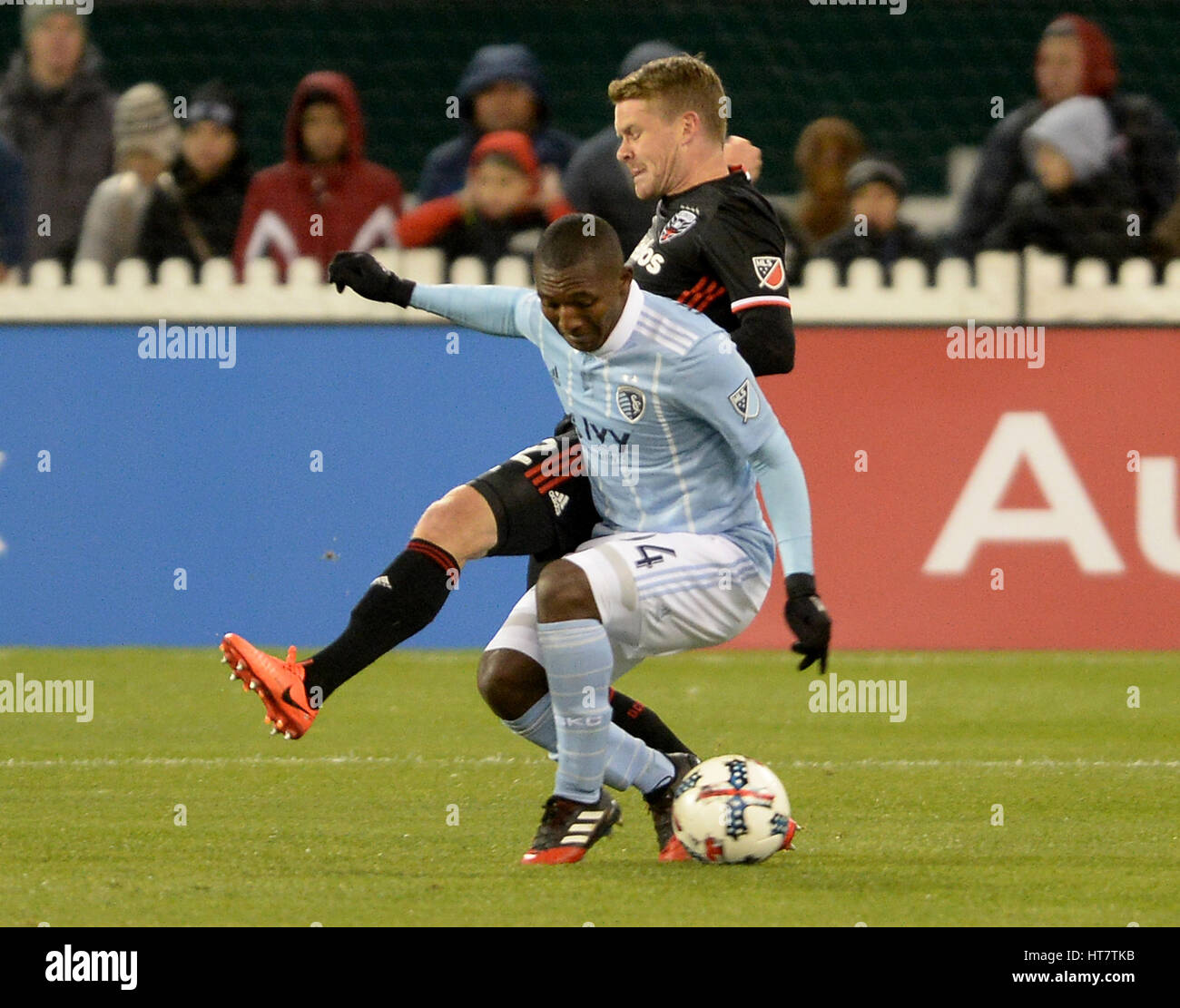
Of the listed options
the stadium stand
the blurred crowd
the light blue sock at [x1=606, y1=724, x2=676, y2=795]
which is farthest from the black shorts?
the stadium stand

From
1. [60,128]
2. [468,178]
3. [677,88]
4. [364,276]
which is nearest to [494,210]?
[468,178]

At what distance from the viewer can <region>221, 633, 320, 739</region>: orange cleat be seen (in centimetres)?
522

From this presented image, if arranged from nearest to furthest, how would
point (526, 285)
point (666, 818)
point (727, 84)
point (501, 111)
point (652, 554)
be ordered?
point (652, 554) < point (666, 818) < point (526, 285) < point (501, 111) < point (727, 84)

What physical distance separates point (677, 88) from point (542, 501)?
3.42 ft

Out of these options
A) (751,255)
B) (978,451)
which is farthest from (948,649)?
(751,255)

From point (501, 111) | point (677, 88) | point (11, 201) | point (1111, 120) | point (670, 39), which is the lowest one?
point (677, 88)

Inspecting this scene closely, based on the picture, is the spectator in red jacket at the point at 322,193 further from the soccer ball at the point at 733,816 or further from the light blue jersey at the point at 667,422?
the soccer ball at the point at 733,816

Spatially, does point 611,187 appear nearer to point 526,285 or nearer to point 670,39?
point 526,285

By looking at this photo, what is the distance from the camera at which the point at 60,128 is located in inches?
439

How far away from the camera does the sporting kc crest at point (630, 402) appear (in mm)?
5441

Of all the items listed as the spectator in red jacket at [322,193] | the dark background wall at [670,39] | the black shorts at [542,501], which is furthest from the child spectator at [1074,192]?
the black shorts at [542,501]

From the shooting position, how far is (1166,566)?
9.98 meters

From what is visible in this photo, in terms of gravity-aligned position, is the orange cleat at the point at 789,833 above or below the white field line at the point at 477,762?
below

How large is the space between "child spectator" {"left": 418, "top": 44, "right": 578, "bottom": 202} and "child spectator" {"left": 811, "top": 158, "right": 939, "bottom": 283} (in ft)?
4.21
